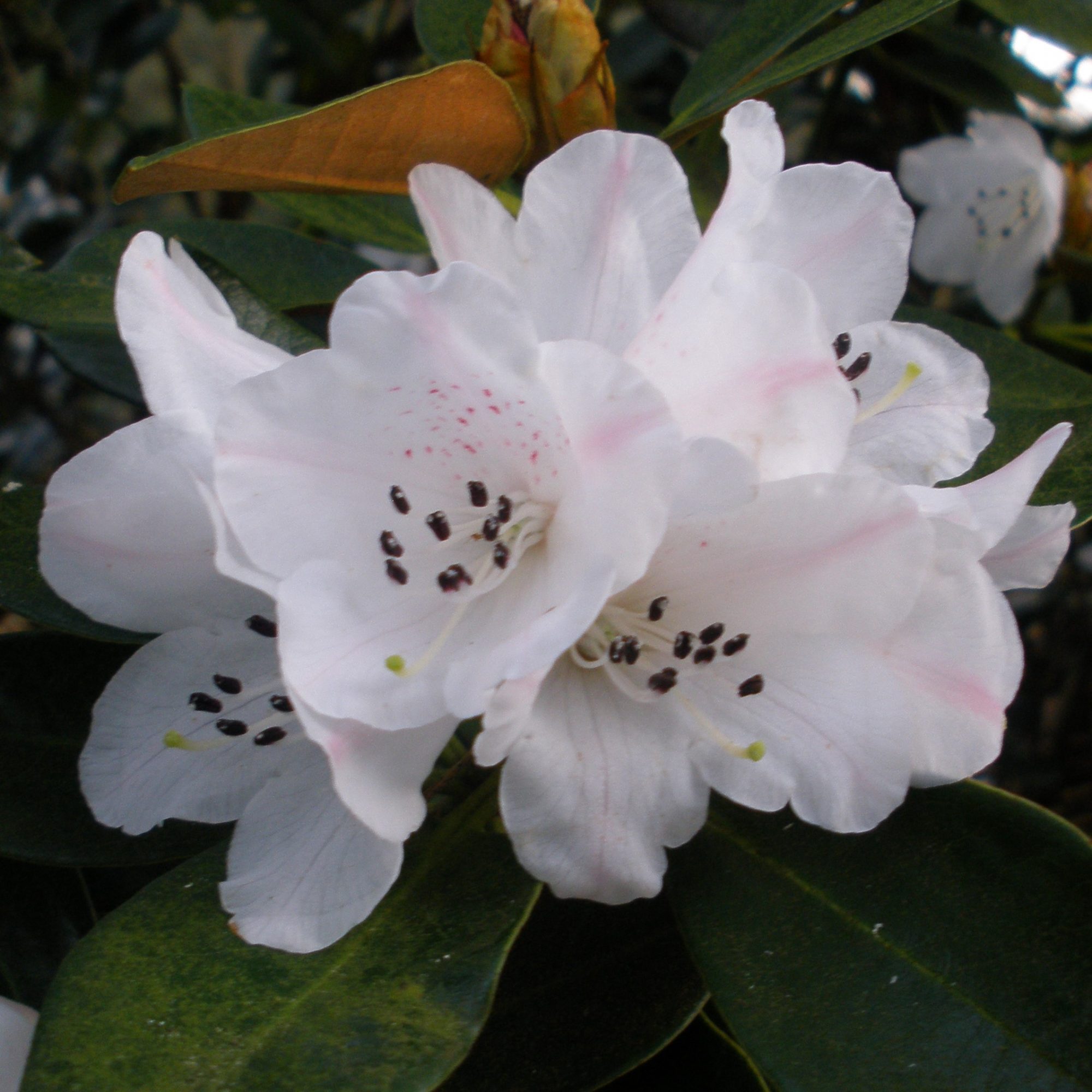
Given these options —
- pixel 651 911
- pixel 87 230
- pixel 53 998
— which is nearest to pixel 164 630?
pixel 53 998

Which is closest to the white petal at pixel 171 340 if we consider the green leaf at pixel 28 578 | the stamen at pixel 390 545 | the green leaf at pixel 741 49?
the stamen at pixel 390 545

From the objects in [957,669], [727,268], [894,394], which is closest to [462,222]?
[727,268]

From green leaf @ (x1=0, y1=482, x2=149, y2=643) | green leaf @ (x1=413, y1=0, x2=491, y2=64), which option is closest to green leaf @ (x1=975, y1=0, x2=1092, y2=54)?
green leaf @ (x1=413, y1=0, x2=491, y2=64)

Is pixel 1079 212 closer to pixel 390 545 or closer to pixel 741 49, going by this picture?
pixel 741 49

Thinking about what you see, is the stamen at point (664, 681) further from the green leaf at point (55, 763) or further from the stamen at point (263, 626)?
the green leaf at point (55, 763)

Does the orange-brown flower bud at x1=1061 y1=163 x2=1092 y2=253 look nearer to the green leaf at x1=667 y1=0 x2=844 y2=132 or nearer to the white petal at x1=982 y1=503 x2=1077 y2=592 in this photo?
the green leaf at x1=667 y1=0 x2=844 y2=132

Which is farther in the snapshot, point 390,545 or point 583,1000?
point 583,1000

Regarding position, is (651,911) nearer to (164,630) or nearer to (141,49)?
(164,630)
